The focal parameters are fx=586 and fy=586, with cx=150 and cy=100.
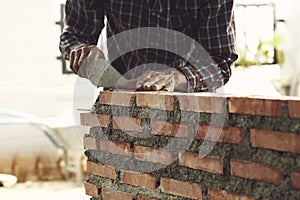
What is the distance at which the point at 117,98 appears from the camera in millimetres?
1160

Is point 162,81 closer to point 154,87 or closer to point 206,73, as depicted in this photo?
point 154,87

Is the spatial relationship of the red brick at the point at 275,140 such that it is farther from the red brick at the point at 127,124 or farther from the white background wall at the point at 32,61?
the white background wall at the point at 32,61

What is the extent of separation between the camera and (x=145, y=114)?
1.10m

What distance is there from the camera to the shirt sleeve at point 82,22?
1495mm

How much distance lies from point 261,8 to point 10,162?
115 inches

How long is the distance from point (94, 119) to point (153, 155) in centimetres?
20

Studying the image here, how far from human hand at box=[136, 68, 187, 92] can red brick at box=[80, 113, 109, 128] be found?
96 mm

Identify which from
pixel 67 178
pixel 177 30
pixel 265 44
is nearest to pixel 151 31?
pixel 177 30

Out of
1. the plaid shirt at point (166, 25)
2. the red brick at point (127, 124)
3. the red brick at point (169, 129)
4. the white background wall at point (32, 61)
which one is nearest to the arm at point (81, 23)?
the plaid shirt at point (166, 25)

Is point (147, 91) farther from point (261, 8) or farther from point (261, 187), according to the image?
point (261, 8)

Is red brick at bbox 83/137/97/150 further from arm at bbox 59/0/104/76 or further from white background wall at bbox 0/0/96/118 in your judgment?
white background wall at bbox 0/0/96/118

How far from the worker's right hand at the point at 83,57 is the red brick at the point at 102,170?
0.21m

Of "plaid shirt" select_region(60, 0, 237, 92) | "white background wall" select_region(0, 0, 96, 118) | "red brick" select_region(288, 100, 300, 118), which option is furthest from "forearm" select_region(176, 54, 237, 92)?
"white background wall" select_region(0, 0, 96, 118)

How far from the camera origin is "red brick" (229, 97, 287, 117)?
871mm
